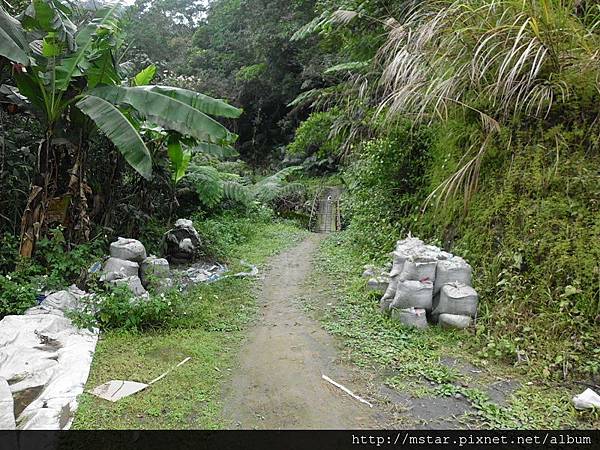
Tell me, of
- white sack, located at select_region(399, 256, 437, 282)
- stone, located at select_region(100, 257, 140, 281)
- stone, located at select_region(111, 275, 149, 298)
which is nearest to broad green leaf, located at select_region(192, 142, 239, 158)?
stone, located at select_region(100, 257, 140, 281)

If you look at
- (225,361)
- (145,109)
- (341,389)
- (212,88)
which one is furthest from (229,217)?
(212,88)

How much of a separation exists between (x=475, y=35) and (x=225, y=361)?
3355 mm

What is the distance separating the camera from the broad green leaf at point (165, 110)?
4574 millimetres

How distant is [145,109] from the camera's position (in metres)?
4.56

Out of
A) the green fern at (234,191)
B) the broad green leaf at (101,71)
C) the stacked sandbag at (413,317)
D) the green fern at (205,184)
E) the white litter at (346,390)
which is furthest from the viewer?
the green fern at (234,191)

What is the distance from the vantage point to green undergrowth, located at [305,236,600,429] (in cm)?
244

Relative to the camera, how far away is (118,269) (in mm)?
4590

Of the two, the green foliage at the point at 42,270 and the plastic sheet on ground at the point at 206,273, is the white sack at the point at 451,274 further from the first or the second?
the green foliage at the point at 42,270

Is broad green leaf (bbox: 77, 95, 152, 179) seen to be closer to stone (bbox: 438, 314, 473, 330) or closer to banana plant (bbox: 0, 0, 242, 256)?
banana plant (bbox: 0, 0, 242, 256)

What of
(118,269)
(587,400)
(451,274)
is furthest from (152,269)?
(587,400)

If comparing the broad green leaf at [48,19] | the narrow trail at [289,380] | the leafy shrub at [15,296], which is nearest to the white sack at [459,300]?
the narrow trail at [289,380]

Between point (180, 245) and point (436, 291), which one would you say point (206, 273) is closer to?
point (180, 245)

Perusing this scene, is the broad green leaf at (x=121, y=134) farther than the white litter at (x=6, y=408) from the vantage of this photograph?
Yes

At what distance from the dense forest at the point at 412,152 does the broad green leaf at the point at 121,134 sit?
21 millimetres
